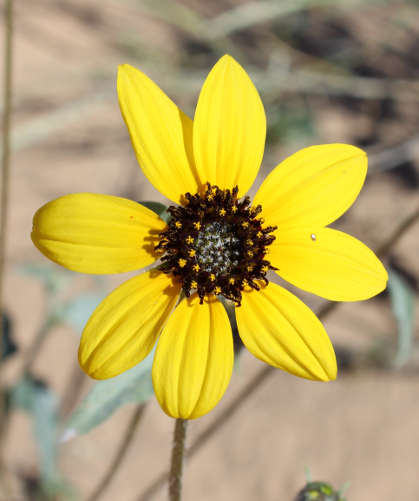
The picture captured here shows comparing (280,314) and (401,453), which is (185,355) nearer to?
(280,314)

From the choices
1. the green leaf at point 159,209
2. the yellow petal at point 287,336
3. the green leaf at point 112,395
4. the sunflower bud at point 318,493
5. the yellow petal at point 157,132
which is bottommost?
the sunflower bud at point 318,493

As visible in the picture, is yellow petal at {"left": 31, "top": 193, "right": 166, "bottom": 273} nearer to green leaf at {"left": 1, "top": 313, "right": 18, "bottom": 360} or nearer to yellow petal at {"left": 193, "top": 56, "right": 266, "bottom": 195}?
yellow petal at {"left": 193, "top": 56, "right": 266, "bottom": 195}

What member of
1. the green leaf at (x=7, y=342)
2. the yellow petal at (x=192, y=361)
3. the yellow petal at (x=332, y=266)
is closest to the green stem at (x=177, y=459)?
the yellow petal at (x=192, y=361)

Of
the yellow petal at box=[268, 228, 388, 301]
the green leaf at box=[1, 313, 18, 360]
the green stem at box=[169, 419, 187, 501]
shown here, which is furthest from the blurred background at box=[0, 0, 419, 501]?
the yellow petal at box=[268, 228, 388, 301]

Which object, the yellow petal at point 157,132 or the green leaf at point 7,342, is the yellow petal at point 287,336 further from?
the green leaf at point 7,342

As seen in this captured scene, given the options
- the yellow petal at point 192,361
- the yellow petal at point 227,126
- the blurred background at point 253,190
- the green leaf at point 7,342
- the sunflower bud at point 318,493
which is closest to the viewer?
the yellow petal at point 192,361

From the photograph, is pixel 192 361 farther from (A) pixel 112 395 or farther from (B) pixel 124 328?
(A) pixel 112 395

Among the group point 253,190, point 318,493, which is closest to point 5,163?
point 318,493
